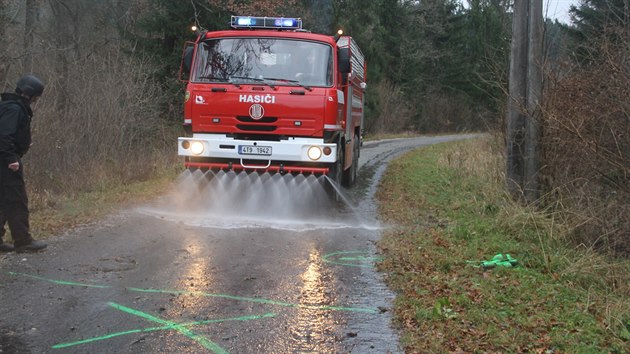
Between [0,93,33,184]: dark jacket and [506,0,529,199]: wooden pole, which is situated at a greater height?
[506,0,529,199]: wooden pole

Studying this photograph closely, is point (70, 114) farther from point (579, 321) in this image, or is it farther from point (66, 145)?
point (579, 321)

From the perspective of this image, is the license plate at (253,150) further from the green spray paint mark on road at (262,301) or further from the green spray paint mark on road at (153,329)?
the green spray paint mark on road at (153,329)

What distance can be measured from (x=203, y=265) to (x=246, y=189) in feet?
11.2

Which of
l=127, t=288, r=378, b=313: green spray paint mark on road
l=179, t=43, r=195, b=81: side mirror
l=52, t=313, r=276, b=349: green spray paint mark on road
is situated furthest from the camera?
l=179, t=43, r=195, b=81: side mirror

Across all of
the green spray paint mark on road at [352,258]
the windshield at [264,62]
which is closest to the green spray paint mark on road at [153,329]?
the green spray paint mark on road at [352,258]

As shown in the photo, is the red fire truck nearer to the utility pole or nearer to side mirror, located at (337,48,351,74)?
side mirror, located at (337,48,351,74)

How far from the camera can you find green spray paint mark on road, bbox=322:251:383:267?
6422mm

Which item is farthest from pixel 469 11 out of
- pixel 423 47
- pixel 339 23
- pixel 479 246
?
pixel 479 246

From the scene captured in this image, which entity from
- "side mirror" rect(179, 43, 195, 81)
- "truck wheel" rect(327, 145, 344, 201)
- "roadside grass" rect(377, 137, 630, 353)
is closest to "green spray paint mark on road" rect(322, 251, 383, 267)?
"roadside grass" rect(377, 137, 630, 353)

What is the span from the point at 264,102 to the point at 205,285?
13.4ft

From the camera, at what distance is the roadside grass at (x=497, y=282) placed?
423 centimetres

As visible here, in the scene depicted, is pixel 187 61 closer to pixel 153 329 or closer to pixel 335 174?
pixel 335 174

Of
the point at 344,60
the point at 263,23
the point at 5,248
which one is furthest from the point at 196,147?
the point at 5,248

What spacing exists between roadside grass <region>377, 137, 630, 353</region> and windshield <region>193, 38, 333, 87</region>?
8.56ft
